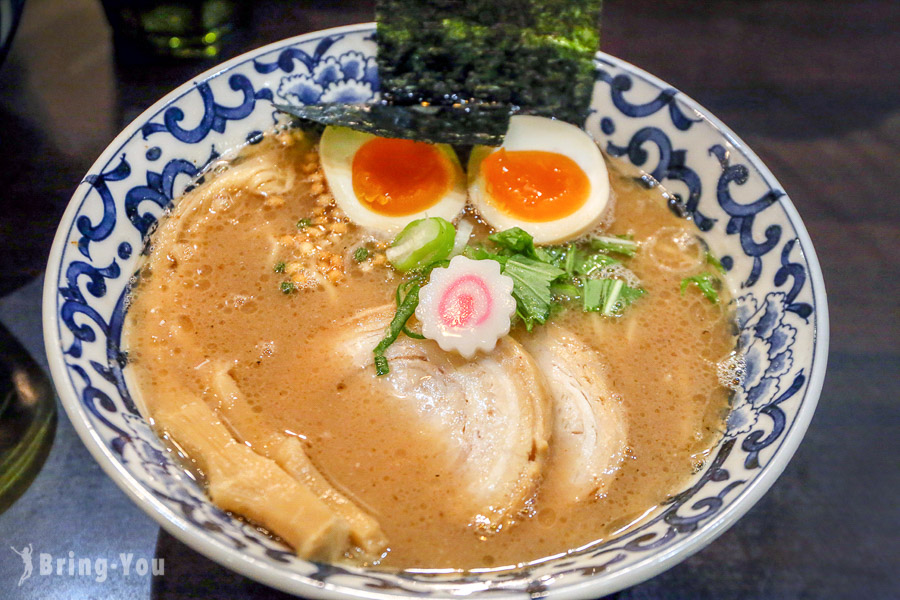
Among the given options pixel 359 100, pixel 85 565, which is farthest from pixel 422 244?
pixel 85 565

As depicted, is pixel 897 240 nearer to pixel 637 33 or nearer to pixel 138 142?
pixel 637 33

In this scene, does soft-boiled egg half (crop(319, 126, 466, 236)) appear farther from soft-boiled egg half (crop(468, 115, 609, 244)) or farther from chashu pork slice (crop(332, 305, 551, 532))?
chashu pork slice (crop(332, 305, 551, 532))

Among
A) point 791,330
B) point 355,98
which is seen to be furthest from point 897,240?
point 355,98

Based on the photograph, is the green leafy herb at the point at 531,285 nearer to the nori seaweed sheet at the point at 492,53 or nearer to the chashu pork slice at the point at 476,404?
the chashu pork slice at the point at 476,404

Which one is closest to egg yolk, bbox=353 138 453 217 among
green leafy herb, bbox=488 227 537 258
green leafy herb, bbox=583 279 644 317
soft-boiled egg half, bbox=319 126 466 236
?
soft-boiled egg half, bbox=319 126 466 236

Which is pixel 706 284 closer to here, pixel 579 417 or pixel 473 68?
pixel 579 417

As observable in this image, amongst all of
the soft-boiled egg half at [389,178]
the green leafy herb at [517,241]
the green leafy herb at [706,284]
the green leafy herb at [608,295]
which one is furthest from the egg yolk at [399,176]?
the green leafy herb at [706,284]
